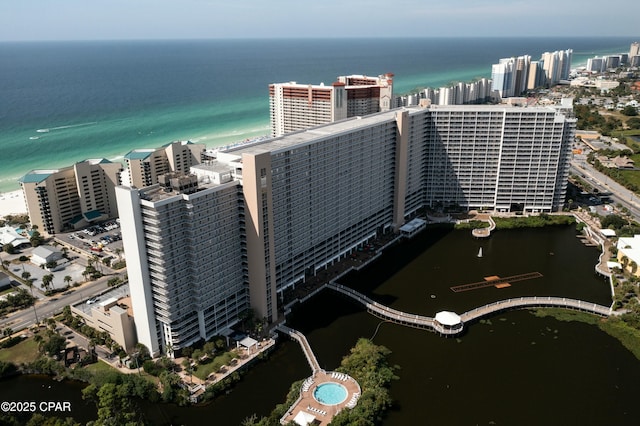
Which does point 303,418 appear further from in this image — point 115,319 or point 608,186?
point 608,186

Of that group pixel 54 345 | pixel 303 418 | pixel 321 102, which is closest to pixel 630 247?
pixel 303 418

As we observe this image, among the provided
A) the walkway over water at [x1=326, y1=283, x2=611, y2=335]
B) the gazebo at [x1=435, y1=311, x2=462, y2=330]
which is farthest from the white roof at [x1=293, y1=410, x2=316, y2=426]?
the gazebo at [x1=435, y1=311, x2=462, y2=330]

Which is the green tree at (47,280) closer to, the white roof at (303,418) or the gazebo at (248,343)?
the gazebo at (248,343)

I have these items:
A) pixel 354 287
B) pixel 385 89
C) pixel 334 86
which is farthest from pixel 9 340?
pixel 385 89

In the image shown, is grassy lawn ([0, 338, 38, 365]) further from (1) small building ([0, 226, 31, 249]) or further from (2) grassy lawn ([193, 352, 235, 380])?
(1) small building ([0, 226, 31, 249])

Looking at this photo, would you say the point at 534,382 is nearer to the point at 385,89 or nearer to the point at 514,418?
the point at 514,418
